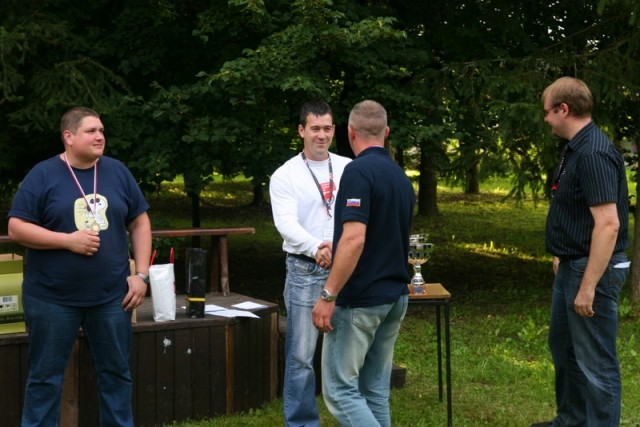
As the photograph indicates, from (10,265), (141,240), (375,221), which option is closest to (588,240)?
(375,221)

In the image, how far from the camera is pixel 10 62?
8.94 meters

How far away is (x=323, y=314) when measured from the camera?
4246 millimetres

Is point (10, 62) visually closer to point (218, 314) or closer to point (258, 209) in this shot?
point (218, 314)

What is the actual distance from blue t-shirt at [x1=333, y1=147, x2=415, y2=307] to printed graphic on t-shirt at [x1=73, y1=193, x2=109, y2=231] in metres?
1.28

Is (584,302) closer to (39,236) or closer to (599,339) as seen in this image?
(599,339)

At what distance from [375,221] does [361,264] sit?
21 centimetres

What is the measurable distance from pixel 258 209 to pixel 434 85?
526 inches

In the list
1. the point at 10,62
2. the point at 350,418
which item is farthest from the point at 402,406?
the point at 10,62

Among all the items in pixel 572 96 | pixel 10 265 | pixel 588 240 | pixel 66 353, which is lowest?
pixel 66 353

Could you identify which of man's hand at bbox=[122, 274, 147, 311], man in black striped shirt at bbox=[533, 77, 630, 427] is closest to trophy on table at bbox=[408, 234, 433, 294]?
man in black striped shirt at bbox=[533, 77, 630, 427]

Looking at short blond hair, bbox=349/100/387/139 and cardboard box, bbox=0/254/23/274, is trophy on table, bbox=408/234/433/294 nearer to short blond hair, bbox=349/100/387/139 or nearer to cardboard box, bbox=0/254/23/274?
short blond hair, bbox=349/100/387/139

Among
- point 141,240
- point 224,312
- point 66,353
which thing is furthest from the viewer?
point 224,312

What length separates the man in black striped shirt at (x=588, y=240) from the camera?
460 centimetres

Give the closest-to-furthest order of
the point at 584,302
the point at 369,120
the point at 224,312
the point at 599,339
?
the point at 369,120, the point at 584,302, the point at 599,339, the point at 224,312
